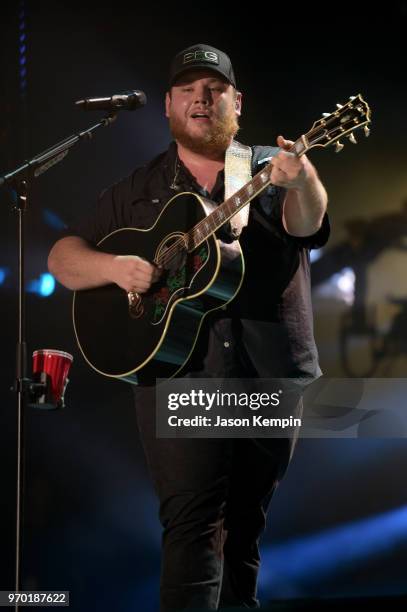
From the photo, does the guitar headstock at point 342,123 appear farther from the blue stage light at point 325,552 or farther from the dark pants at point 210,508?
the blue stage light at point 325,552

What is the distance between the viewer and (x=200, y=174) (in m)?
2.79

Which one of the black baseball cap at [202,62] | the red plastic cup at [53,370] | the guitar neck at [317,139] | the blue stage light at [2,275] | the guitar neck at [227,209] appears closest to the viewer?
the guitar neck at [317,139]

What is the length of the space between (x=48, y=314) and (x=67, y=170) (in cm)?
59

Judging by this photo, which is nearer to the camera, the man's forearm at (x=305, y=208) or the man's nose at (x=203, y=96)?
the man's forearm at (x=305, y=208)

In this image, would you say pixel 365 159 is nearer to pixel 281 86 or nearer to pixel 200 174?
pixel 281 86

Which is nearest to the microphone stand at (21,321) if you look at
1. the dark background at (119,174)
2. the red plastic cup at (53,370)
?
the red plastic cup at (53,370)

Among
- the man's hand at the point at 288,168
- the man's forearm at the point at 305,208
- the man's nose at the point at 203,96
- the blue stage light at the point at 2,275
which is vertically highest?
the man's nose at the point at 203,96

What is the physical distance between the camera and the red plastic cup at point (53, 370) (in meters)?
2.63

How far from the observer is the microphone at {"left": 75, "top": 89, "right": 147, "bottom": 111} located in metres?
2.71

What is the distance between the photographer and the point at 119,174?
3400 millimetres

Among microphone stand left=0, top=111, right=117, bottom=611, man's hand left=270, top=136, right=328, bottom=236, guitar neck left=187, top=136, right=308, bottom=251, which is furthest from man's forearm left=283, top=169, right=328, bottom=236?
microphone stand left=0, top=111, right=117, bottom=611

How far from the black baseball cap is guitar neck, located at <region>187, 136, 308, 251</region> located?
20.0 inches

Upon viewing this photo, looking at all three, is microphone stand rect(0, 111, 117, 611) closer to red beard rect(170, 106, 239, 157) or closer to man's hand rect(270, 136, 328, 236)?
red beard rect(170, 106, 239, 157)

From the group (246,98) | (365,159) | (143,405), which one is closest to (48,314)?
(143,405)
